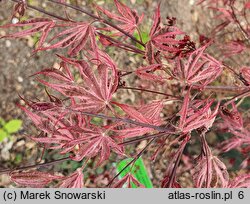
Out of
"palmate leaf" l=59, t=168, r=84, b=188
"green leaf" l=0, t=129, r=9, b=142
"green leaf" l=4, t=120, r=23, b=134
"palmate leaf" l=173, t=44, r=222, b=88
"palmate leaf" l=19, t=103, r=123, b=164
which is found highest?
"green leaf" l=4, t=120, r=23, b=134

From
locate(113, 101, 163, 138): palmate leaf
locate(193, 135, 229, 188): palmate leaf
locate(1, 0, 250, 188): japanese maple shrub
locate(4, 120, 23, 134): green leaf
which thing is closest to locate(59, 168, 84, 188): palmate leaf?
locate(1, 0, 250, 188): japanese maple shrub

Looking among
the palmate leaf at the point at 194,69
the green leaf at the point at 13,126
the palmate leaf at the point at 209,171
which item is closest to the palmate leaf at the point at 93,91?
the palmate leaf at the point at 194,69

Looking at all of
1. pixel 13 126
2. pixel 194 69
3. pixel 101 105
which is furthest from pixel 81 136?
pixel 13 126

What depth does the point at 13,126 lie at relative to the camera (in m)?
1.93

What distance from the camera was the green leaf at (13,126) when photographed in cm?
192

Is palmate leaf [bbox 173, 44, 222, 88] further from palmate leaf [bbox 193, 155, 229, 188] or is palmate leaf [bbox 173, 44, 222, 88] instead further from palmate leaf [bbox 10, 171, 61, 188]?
palmate leaf [bbox 10, 171, 61, 188]

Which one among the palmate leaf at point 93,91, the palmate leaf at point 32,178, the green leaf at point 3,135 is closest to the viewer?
the palmate leaf at point 93,91

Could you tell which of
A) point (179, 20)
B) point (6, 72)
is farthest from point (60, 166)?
point (179, 20)

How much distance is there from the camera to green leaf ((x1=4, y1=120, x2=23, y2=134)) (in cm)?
192

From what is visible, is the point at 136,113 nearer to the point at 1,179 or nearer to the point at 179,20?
the point at 1,179

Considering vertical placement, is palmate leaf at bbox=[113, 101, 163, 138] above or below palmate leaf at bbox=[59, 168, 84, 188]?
above

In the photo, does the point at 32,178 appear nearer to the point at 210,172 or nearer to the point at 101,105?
the point at 101,105

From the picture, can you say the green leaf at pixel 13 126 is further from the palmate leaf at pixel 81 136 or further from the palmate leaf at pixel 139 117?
the palmate leaf at pixel 139 117

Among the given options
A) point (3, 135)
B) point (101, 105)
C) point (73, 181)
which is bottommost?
point (73, 181)
